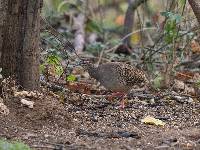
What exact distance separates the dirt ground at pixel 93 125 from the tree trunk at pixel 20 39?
0.95ft

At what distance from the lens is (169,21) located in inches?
310

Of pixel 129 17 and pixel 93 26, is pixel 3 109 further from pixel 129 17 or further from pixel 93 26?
pixel 93 26

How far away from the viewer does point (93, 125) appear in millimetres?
6148

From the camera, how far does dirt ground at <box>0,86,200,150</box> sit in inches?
213

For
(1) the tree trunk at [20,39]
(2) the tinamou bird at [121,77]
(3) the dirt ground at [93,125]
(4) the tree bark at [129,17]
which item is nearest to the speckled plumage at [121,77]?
(2) the tinamou bird at [121,77]

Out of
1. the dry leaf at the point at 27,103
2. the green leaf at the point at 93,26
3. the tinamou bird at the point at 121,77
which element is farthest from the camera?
the green leaf at the point at 93,26

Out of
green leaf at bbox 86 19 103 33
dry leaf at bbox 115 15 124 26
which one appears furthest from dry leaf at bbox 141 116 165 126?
dry leaf at bbox 115 15 124 26

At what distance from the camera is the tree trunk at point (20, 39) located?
19.8 ft

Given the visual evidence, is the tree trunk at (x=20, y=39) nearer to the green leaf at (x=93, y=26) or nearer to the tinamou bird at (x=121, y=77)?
the tinamou bird at (x=121, y=77)

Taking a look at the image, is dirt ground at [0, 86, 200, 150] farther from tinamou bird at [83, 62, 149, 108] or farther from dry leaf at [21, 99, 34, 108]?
tinamou bird at [83, 62, 149, 108]

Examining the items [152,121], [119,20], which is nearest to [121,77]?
[152,121]

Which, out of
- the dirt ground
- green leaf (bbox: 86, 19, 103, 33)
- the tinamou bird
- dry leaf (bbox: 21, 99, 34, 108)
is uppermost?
green leaf (bbox: 86, 19, 103, 33)

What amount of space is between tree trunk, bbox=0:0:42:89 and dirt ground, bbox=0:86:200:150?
0.29 m

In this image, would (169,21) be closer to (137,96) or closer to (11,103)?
(137,96)
